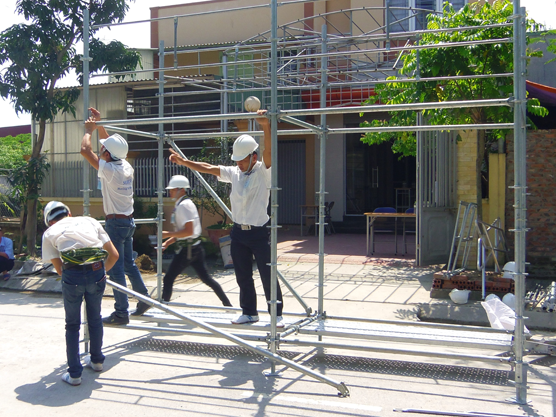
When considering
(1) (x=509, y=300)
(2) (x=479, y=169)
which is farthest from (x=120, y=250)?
(2) (x=479, y=169)

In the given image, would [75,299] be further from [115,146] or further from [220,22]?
[220,22]

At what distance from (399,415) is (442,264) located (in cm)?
678

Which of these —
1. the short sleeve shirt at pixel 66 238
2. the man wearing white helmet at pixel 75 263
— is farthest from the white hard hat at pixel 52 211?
the short sleeve shirt at pixel 66 238

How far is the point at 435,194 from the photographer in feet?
34.6

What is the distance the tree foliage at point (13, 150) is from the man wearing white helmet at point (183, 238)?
809 centimetres

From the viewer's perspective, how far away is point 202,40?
17.8 metres

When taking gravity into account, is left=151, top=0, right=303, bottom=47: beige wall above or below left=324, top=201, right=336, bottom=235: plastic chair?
above

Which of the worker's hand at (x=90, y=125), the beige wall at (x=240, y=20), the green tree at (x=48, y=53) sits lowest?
the worker's hand at (x=90, y=125)

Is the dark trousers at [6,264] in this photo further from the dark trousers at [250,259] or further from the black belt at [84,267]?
the dark trousers at [250,259]

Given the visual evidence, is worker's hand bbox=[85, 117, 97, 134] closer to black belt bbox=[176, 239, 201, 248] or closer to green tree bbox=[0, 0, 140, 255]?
black belt bbox=[176, 239, 201, 248]

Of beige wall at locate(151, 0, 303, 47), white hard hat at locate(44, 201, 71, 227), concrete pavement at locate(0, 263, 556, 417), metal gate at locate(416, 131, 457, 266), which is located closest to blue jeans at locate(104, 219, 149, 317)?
concrete pavement at locate(0, 263, 556, 417)

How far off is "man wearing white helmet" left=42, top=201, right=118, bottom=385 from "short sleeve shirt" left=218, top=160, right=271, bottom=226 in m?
1.28

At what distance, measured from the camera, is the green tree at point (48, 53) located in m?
10.2

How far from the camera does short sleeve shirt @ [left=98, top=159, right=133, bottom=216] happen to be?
581 cm
